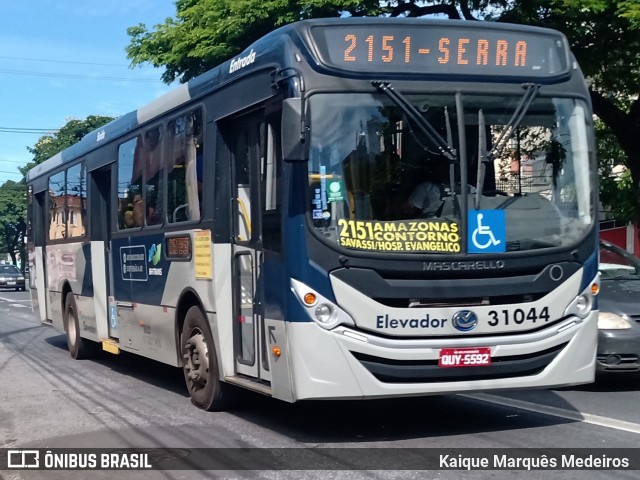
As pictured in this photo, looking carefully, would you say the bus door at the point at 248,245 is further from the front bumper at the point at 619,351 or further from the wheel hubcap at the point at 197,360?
the front bumper at the point at 619,351

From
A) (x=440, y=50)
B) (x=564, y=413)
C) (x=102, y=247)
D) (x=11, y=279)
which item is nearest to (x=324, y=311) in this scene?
(x=440, y=50)

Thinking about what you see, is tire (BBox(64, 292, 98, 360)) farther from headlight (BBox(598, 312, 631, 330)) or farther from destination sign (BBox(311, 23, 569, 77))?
destination sign (BBox(311, 23, 569, 77))

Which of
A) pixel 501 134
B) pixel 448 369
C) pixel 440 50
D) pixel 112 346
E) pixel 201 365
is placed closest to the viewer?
pixel 448 369

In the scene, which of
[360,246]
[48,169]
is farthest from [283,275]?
[48,169]

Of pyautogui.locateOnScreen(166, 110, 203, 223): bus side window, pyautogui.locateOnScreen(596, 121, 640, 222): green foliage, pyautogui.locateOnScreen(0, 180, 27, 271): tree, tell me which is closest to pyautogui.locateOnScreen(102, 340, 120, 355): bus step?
pyautogui.locateOnScreen(166, 110, 203, 223): bus side window

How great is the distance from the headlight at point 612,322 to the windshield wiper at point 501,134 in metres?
3.22

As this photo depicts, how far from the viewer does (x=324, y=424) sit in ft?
26.2

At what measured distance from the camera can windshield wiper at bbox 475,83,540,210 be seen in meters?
6.97

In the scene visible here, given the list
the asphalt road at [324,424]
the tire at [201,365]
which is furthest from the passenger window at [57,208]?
the tire at [201,365]

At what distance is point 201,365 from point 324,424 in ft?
4.82

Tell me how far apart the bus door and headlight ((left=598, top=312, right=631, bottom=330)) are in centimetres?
393

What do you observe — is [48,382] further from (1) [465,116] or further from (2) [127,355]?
(1) [465,116]

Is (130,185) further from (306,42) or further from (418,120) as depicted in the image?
(418,120)

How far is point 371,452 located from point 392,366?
0.66 meters
